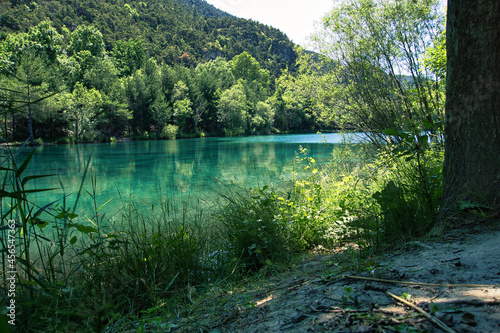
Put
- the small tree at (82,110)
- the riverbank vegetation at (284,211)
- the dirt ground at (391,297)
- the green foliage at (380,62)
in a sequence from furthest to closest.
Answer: the small tree at (82,110) < the green foliage at (380,62) < the riverbank vegetation at (284,211) < the dirt ground at (391,297)

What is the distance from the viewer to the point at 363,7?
26.9ft

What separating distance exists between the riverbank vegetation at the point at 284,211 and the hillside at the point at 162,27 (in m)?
75.7

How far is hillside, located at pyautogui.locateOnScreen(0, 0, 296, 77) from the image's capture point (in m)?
83.2

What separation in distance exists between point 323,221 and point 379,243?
131cm

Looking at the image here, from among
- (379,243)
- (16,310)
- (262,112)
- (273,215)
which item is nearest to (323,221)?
(273,215)

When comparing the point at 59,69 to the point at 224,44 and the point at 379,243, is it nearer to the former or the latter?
the point at 379,243

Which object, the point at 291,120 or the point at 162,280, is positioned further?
the point at 291,120

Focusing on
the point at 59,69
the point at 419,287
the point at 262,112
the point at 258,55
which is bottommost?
the point at 419,287

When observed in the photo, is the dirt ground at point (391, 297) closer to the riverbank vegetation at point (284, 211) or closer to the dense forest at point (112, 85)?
the riverbank vegetation at point (284, 211)

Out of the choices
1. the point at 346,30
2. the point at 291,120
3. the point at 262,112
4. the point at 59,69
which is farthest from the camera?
the point at 291,120

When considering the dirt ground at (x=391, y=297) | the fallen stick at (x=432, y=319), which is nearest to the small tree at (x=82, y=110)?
the dirt ground at (x=391, y=297)

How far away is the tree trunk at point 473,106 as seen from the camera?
2.40 metres

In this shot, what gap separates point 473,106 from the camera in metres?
2.49

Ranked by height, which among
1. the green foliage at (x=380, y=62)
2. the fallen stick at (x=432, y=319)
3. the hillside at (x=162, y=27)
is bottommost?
the fallen stick at (x=432, y=319)
